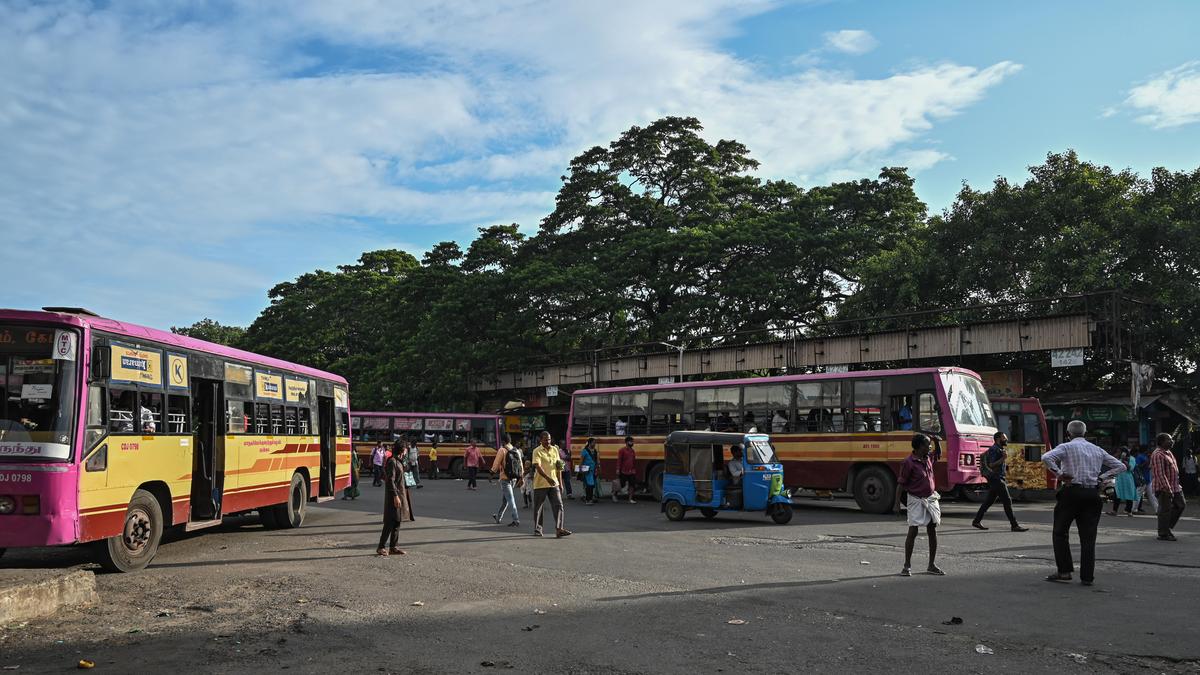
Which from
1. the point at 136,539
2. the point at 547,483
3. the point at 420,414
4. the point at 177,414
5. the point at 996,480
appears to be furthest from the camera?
the point at 420,414

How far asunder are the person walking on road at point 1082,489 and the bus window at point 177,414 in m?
10.1

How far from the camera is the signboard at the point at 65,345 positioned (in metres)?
9.60

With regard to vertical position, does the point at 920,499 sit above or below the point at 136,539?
above

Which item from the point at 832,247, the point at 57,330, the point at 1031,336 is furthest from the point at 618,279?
the point at 57,330

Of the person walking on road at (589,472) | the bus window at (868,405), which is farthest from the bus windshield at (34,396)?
the bus window at (868,405)

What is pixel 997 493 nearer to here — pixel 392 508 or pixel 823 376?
pixel 823 376

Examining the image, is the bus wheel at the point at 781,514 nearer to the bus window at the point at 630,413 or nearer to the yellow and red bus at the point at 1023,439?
the bus window at the point at 630,413

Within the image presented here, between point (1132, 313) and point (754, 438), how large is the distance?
15821mm

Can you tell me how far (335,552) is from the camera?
13023mm

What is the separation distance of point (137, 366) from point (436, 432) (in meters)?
31.1

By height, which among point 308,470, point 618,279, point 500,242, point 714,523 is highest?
point 500,242

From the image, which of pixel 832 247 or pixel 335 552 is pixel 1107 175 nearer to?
pixel 832 247

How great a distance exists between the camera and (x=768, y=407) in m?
22.6

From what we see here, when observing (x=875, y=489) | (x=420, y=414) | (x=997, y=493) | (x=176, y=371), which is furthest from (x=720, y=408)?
(x=420, y=414)
